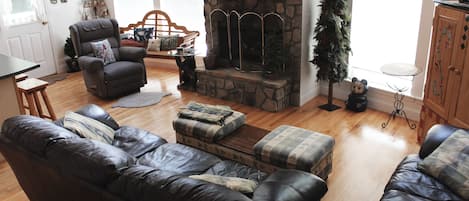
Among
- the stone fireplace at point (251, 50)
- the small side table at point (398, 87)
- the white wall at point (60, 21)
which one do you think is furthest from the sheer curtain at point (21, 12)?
the small side table at point (398, 87)

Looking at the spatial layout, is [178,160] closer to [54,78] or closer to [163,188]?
[163,188]

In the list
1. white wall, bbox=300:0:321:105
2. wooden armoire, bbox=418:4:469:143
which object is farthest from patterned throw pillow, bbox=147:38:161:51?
wooden armoire, bbox=418:4:469:143

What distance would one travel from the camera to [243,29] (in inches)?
212

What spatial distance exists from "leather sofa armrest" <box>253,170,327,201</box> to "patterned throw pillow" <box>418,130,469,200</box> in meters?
0.87

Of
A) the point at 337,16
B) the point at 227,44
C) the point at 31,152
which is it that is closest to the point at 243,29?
the point at 227,44

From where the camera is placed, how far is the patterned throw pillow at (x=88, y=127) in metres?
2.95

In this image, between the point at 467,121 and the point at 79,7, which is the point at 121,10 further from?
the point at 467,121

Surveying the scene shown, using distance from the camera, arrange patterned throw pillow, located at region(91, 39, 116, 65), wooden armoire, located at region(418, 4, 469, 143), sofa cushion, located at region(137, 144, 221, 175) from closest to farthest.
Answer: sofa cushion, located at region(137, 144, 221, 175) → wooden armoire, located at region(418, 4, 469, 143) → patterned throw pillow, located at region(91, 39, 116, 65)

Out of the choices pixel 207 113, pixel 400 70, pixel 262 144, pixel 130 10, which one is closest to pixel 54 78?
pixel 130 10

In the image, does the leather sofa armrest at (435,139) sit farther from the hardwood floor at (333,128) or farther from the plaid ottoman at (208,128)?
the plaid ottoman at (208,128)

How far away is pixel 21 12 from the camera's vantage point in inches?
249

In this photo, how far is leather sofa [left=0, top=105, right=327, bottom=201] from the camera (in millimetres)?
1961

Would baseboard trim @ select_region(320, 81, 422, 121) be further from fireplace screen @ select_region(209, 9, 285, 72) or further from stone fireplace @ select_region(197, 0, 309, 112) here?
fireplace screen @ select_region(209, 9, 285, 72)

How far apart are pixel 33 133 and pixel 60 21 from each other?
4825 mm
